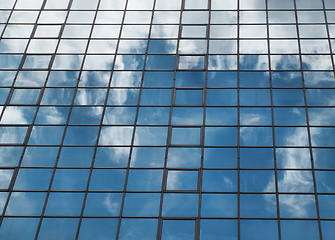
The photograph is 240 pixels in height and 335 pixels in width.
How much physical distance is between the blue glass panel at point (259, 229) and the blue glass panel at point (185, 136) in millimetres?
5883

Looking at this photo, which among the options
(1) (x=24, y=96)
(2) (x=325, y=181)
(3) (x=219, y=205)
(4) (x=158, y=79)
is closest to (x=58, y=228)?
(3) (x=219, y=205)

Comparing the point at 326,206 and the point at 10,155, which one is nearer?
the point at 326,206

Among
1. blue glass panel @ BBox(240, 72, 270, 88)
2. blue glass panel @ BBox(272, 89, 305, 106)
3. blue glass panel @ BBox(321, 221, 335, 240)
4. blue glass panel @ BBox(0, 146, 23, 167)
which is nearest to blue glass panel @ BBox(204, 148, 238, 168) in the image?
blue glass panel @ BBox(272, 89, 305, 106)

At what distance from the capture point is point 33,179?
27.3 metres

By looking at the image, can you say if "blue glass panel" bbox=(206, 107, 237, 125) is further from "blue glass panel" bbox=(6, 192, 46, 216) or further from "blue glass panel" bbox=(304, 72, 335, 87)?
"blue glass panel" bbox=(6, 192, 46, 216)

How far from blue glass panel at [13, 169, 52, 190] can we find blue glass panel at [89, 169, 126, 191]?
106 inches

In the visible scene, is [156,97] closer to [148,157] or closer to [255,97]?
[148,157]

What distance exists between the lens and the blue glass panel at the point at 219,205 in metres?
25.7

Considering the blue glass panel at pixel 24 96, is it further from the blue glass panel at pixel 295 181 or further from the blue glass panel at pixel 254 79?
the blue glass panel at pixel 295 181

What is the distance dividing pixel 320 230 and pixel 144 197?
9.71 meters

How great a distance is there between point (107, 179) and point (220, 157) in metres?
6.79

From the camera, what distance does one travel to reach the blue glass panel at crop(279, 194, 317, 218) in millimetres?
25442

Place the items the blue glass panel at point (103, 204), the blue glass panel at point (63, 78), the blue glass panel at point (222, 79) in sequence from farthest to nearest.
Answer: the blue glass panel at point (63, 78), the blue glass panel at point (222, 79), the blue glass panel at point (103, 204)

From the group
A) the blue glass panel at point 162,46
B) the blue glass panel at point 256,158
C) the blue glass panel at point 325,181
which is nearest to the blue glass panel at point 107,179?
the blue glass panel at point 256,158
